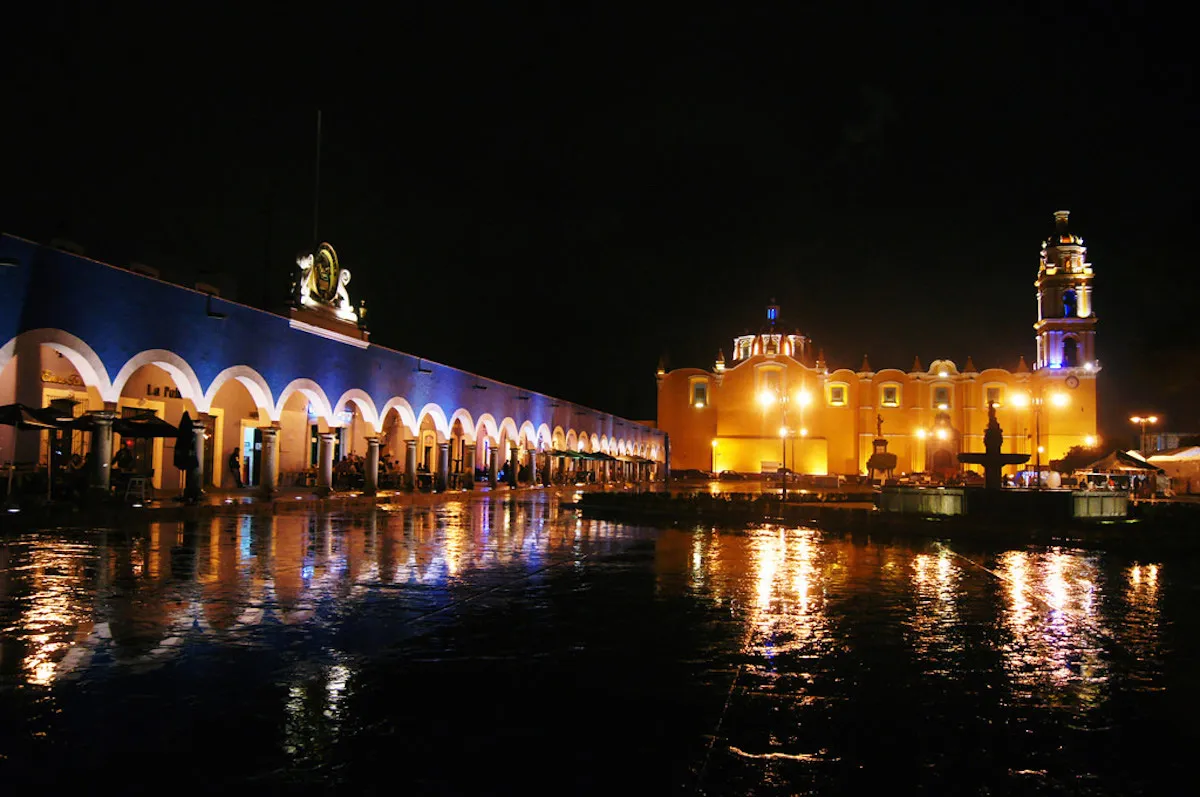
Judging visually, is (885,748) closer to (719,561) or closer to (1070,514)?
(719,561)

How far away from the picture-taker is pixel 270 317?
895 inches

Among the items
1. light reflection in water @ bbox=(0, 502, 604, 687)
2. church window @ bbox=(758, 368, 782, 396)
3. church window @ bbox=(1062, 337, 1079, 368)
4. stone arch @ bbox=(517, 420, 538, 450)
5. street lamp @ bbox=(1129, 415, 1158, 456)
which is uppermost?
church window @ bbox=(1062, 337, 1079, 368)

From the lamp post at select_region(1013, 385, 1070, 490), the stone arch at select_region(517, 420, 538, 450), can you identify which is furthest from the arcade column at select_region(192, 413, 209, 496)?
the lamp post at select_region(1013, 385, 1070, 490)

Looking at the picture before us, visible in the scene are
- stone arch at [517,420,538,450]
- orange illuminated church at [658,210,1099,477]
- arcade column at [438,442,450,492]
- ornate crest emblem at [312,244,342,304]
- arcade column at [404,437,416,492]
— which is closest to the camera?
ornate crest emblem at [312,244,342,304]

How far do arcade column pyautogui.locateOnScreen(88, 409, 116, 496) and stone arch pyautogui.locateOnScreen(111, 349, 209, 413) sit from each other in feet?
2.93

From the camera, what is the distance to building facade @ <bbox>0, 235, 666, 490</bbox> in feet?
55.1

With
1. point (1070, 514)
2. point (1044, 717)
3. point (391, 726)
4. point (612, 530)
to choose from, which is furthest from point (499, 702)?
point (1070, 514)

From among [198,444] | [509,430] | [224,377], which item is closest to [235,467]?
[224,377]

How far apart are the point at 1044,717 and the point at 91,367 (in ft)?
55.6

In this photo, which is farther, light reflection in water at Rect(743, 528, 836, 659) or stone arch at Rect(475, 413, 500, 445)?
stone arch at Rect(475, 413, 500, 445)

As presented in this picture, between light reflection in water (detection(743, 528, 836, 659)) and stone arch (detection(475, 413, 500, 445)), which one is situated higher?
stone arch (detection(475, 413, 500, 445))

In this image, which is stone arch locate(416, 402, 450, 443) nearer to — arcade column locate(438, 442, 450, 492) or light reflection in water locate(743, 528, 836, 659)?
arcade column locate(438, 442, 450, 492)

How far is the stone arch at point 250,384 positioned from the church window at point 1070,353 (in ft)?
183

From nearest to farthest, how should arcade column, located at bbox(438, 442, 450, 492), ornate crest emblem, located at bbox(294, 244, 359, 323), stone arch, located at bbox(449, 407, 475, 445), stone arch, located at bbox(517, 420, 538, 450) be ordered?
ornate crest emblem, located at bbox(294, 244, 359, 323) → arcade column, located at bbox(438, 442, 450, 492) → stone arch, located at bbox(449, 407, 475, 445) → stone arch, located at bbox(517, 420, 538, 450)
